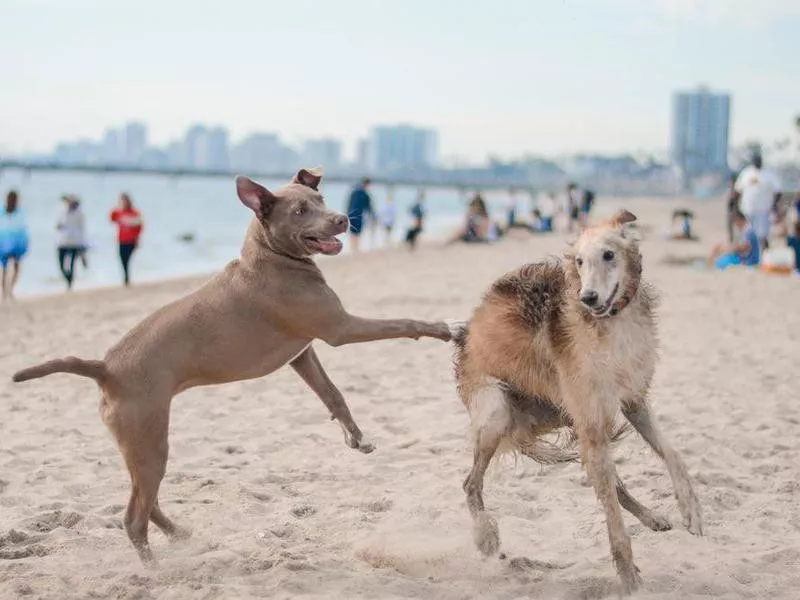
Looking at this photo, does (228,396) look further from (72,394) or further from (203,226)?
(203,226)

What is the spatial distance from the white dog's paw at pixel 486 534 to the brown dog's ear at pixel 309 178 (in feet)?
6.23

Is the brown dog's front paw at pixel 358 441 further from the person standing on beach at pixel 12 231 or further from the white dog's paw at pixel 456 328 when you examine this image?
the person standing on beach at pixel 12 231

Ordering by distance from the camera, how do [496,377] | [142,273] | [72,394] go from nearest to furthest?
[496,377]
[72,394]
[142,273]

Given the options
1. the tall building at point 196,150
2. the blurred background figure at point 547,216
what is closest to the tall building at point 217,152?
the tall building at point 196,150

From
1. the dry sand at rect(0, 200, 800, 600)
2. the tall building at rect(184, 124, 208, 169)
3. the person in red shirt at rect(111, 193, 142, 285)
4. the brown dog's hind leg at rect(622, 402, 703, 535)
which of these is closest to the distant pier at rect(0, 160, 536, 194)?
the tall building at rect(184, 124, 208, 169)

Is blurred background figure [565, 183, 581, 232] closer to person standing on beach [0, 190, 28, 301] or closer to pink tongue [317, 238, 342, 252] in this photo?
person standing on beach [0, 190, 28, 301]

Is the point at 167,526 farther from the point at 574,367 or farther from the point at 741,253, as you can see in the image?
the point at 741,253

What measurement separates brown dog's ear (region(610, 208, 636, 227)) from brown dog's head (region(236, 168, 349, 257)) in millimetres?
1281

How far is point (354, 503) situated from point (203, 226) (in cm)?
4768

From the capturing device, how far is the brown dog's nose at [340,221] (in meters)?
4.65

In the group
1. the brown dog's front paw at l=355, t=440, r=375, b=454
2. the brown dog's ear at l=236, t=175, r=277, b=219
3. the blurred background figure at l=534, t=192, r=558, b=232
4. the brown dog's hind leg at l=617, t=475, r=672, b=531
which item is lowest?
the blurred background figure at l=534, t=192, r=558, b=232

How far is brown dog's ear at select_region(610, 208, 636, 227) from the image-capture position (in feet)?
14.2

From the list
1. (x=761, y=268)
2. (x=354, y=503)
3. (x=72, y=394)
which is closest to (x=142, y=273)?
(x=761, y=268)

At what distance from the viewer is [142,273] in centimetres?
2506
